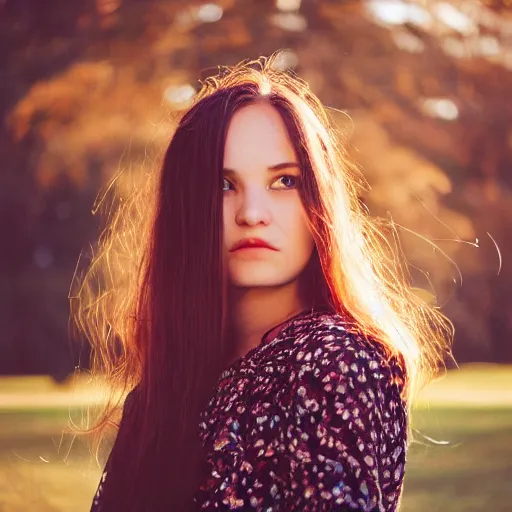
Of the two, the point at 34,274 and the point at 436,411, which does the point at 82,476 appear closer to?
the point at 34,274

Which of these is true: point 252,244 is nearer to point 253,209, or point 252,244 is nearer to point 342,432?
point 253,209

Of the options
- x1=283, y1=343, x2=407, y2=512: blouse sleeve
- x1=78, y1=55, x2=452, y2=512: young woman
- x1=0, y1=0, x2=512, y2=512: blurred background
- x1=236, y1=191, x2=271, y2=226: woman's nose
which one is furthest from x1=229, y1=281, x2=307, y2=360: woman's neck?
x1=0, y1=0, x2=512, y2=512: blurred background

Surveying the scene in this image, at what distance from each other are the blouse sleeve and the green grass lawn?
130cm

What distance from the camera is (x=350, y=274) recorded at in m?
1.46

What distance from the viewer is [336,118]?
2619 millimetres

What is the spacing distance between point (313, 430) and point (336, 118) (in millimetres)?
1576

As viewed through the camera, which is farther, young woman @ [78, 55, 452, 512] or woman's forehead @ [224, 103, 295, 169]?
woman's forehead @ [224, 103, 295, 169]

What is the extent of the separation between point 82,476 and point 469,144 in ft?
5.15

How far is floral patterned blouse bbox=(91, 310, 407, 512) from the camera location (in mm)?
1183

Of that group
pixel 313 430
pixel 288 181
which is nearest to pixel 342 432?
pixel 313 430

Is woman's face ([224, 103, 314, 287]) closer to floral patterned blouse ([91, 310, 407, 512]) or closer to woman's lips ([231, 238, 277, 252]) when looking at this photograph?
woman's lips ([231, 238, 277, 252])

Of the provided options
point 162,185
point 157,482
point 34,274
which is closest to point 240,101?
point 162,185

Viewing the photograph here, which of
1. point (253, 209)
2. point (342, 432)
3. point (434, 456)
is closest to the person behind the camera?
point (342, 432)

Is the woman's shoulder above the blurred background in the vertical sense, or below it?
below
